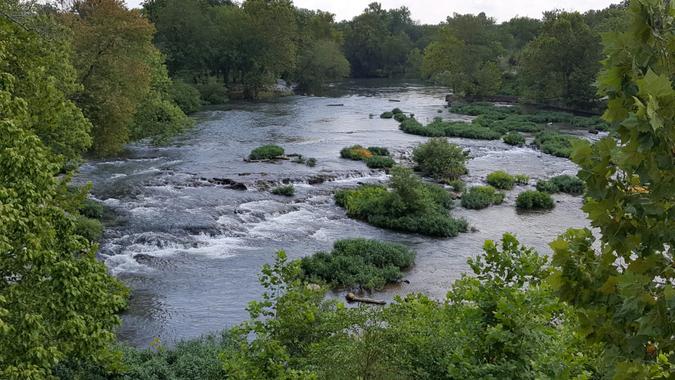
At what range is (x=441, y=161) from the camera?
35.0 metres

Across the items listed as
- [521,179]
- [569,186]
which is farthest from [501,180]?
[569,186]

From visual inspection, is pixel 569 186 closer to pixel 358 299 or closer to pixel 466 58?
pixel 358 299

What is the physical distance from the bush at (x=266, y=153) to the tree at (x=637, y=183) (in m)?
33.8

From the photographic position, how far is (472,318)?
8.98 m

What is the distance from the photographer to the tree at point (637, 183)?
3.42 meters

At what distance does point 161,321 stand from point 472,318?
10.5 meters

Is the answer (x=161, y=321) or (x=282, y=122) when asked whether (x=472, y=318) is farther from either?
(x=282, y=122)

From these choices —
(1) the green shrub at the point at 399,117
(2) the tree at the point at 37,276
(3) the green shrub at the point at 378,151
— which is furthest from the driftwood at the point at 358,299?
(1) the green shrub at the point at 399,117

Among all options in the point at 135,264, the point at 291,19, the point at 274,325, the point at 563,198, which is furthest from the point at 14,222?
the point at 291,19

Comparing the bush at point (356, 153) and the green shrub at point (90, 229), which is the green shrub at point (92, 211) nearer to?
the green shrub at point (90, 229)

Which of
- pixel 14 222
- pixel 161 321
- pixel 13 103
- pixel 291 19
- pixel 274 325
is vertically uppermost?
pixel 291 19

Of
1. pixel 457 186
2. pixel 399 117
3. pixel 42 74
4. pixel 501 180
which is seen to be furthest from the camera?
pixel 399 117

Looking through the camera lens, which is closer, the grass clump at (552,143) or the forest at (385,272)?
the forest at (385,272)

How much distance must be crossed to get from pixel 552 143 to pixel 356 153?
1462cm
